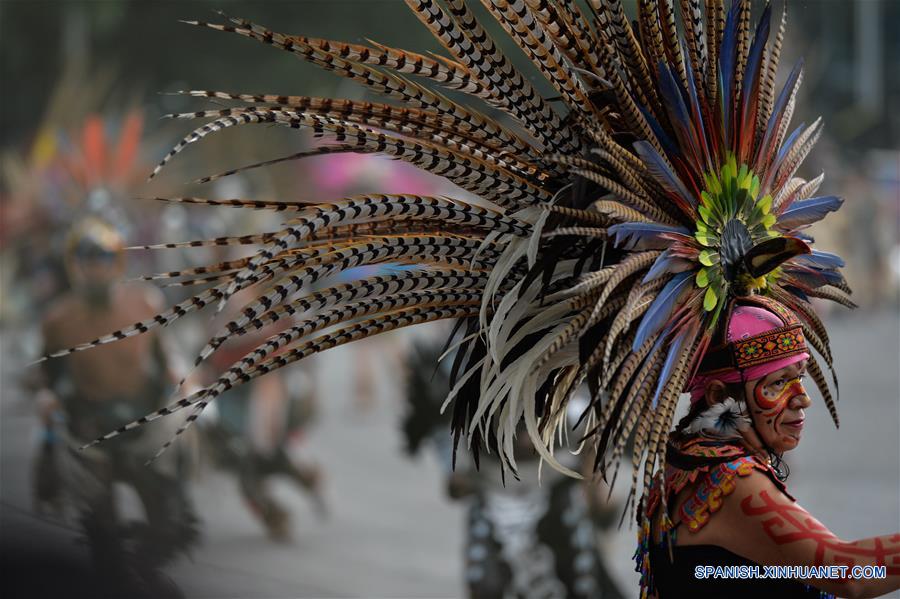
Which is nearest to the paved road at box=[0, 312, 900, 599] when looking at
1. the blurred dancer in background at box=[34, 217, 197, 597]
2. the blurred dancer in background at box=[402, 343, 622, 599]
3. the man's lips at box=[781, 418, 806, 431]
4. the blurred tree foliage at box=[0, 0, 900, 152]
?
the blurred dancer in background at box=[34, 217, 197, 597]

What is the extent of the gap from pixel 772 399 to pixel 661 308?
25 centimetres

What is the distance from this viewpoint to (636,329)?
179cm

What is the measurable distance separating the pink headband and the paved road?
393 cm

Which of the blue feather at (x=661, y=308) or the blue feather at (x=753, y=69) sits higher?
the blue feather at (x=753, y=69)

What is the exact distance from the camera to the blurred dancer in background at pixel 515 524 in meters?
4.68

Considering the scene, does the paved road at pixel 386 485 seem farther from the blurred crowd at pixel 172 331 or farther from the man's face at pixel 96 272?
the man's face at pixel 96 272

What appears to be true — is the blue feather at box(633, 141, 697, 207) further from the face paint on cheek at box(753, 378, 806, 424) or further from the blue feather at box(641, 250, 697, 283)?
the face paint on cheek at box(753, 378, 806, 424)

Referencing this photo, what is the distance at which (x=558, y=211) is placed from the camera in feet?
5.74

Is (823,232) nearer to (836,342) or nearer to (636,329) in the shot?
(836,342)

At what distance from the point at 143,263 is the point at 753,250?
6.44 m

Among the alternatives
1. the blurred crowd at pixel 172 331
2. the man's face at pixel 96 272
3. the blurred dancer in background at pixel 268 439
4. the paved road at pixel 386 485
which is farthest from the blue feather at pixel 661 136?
the blurred dancer in background at pixel 268 439

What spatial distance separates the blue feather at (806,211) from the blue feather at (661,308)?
0.31 metres

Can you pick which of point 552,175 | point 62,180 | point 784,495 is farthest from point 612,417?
point 62,180

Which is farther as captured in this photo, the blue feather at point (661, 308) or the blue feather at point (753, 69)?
the blue feather at point (753, 69)
